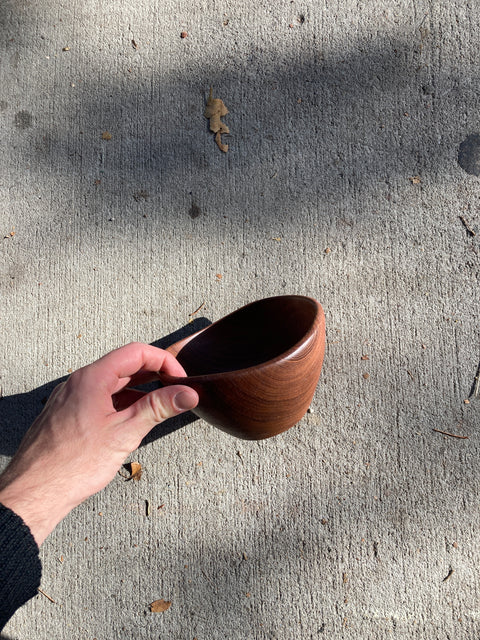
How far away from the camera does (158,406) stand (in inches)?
57.1

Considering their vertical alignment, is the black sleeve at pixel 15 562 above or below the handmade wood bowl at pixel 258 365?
below

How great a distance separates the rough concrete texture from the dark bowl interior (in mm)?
219

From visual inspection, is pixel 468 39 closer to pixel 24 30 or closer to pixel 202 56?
pixel 202 56

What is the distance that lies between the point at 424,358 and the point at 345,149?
3.07ft

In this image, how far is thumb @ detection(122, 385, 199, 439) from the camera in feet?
4.67

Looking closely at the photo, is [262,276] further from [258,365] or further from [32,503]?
[32,503]

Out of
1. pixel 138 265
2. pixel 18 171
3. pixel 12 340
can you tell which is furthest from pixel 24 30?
pixel 12 340

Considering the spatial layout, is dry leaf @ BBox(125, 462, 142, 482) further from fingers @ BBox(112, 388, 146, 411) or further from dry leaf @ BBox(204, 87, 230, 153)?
dry leaf @ BBox(204, 87, 230, 153)

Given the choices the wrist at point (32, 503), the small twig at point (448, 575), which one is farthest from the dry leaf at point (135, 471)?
the small twig at point (448, 575)

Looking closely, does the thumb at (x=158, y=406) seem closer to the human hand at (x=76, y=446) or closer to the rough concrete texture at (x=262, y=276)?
the human hand at (x=76, y=446)

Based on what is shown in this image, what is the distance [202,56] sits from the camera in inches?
84.3

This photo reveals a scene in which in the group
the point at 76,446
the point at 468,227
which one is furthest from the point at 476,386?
the point at 76,446

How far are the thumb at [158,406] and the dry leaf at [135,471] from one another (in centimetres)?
49

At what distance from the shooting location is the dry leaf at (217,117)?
2072 mm
